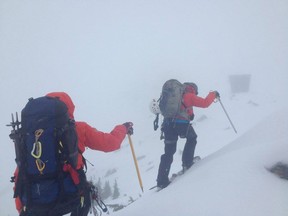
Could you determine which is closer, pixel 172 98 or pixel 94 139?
pixel 94 139

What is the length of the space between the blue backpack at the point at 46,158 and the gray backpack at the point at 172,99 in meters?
3.93

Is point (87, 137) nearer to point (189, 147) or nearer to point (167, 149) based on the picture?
point (167, 149)

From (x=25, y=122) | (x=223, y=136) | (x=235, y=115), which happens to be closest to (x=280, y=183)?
(x=25, y=122)

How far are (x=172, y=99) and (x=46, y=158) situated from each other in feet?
14.6

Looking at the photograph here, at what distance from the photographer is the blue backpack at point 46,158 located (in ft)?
15.1

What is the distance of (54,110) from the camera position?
4.73 metres

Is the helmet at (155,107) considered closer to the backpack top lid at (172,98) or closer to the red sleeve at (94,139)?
the backpack top lid at (172,98)

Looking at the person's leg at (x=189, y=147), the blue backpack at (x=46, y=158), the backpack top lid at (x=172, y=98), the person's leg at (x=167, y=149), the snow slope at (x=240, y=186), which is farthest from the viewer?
the person's leg at (x=189, y=147)

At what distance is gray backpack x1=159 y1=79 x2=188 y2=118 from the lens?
26.6 feet

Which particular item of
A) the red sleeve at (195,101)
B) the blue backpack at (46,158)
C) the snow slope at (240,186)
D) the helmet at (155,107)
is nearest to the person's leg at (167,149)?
the helmet at (155,107)

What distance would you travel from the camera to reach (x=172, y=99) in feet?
26.7

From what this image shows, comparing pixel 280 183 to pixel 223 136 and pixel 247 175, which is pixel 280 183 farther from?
pixel 223 136

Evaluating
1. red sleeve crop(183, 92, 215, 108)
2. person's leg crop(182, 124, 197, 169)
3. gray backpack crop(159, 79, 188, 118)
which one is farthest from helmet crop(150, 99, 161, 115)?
person's leg crop(182, 124, 197, 169)

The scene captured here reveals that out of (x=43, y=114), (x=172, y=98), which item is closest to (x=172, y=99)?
(x=172, y=98)
